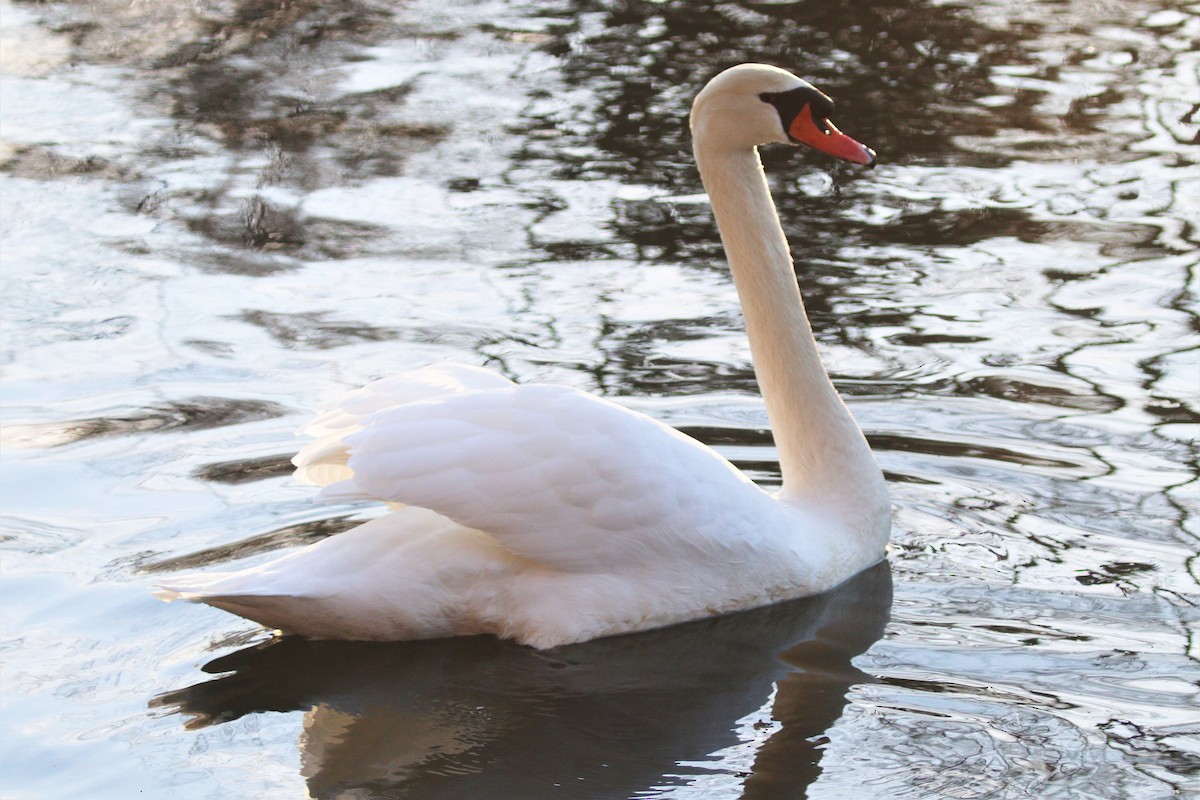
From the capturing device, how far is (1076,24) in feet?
44.4

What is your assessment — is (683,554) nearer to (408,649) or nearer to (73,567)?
(408,649)

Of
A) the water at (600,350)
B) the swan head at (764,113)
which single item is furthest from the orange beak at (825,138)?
the water at (600,350)

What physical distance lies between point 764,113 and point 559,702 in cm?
208

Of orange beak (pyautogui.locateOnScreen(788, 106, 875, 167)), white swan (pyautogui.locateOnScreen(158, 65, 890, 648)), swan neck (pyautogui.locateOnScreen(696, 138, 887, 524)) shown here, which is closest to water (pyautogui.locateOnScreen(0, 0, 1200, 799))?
white swan (pyautogui.locateOnScreen(158, 65, 890, 648))

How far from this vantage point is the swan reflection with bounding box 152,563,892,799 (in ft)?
15.0

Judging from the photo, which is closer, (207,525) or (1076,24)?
(207,525)

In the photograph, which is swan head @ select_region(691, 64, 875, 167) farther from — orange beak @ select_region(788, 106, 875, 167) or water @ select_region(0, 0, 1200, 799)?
water @ select_region(0, 0, 1200, 799)

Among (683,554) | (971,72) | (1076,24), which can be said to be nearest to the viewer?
(683,554)

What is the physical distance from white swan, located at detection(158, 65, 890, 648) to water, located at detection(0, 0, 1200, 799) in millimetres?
138

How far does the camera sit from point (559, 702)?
16.3 feet

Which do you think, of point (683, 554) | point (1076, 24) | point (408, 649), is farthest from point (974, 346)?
point (1076, 24)

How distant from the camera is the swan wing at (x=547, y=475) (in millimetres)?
4984

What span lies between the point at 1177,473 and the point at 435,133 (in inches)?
241

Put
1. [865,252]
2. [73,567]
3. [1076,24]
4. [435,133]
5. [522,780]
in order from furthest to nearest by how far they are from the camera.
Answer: [1076,24] < [435,133] < [865,252] < [73,567] < [522,780]
